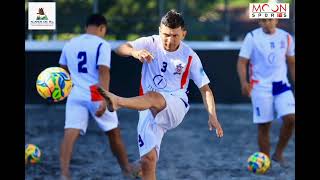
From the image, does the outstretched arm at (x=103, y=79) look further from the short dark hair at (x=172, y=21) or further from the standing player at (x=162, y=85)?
the short dark hair at (x=172, y=21)

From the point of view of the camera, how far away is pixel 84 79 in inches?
297

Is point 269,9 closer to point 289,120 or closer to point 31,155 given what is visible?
point 289,120

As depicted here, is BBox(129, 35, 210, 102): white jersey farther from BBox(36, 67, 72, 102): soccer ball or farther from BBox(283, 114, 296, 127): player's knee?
BBox(283, 114, 296, 127): player's knee

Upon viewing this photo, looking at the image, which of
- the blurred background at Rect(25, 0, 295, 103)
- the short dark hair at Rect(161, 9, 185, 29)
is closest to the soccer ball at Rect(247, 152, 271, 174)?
the short dark hair at Rect(161, 9, 185, 29)

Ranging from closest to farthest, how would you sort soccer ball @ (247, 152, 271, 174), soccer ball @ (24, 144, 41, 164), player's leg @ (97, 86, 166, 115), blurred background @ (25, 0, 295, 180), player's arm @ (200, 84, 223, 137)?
player's leg @ (97, 86, 166, 115)
player's arm @ (200, 84, 223, 137)
soccer ball @ (247, 152, 271, 174)
soccer ball @ (24, 144, 41, 164)
blurred background @ (25, 0, 295, 180)

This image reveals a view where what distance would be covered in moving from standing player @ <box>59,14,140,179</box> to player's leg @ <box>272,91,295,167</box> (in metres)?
2.02

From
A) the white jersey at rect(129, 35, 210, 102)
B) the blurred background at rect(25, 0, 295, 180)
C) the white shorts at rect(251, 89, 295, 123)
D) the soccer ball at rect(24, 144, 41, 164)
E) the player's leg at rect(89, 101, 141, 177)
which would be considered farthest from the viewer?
the blurred background at rect(25, 0, 295, 180)

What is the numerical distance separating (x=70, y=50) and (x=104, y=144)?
232 centimetres

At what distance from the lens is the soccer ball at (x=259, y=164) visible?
310 inches

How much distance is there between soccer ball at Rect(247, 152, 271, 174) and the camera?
7883mm

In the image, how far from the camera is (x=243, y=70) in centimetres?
838

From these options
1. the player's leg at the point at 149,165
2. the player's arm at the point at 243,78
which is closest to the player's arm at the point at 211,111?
the player's leg at the point at 149,165

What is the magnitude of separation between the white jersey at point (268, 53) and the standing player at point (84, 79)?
70.7 inches

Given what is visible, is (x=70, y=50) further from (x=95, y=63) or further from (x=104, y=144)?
(x=104, y=144)
